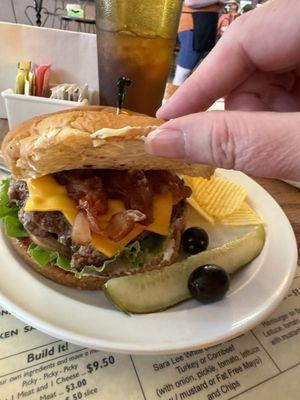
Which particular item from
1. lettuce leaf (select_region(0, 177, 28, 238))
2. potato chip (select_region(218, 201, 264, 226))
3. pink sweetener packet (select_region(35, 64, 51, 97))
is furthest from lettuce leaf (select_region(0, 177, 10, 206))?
potato chip (select_region(218, 201, 264, 226))

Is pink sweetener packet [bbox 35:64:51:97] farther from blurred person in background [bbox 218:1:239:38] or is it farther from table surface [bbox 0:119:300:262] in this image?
blurred person in background [bbox 218:1:239:38]

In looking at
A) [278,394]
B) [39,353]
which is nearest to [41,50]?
[39,353]

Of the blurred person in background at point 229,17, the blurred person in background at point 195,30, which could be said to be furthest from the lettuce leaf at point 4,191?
the blurred person in background at point 229,17

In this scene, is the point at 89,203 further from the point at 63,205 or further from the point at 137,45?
the point at 137,45

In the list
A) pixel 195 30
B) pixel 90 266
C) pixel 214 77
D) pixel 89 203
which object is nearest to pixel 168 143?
pixel 89 203

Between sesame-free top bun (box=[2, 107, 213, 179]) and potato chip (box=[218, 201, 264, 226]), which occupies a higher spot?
sesame-free top bun (box=[2, 107, 213, 179])

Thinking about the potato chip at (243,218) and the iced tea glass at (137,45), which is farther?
the iced tea glass at (137,45)

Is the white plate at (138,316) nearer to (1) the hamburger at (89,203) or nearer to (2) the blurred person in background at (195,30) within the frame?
(1) the hamburger at (89,203)
